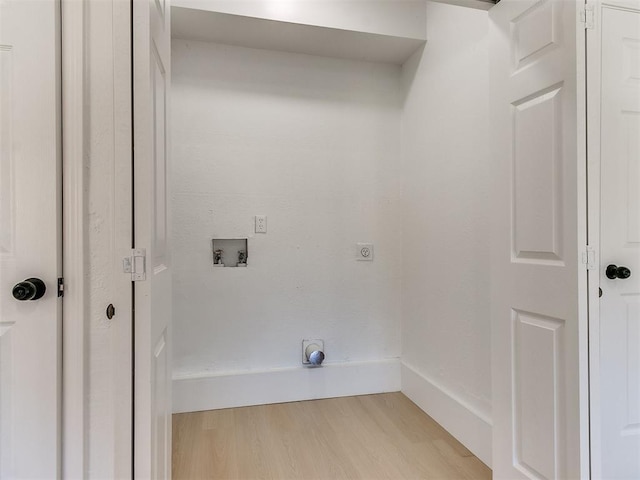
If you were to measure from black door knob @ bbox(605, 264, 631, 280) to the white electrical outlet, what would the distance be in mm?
1775

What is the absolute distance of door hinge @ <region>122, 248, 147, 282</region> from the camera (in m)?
1.01

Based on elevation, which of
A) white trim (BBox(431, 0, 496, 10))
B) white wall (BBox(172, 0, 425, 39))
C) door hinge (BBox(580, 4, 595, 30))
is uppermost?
white wall (BBox(172, 0, 425, 39))

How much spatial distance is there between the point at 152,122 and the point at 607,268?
1.52 metres

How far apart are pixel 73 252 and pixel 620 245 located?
1700 mm

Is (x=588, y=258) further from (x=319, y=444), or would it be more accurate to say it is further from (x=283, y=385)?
(x=283, y=385)

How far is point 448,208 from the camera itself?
2105mm

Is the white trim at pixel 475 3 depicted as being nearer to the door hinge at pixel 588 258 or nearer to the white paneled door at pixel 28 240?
the door hinge at pixel 588 258

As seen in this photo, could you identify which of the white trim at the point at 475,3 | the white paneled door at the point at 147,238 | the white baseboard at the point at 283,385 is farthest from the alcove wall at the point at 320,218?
the white paneled door at the point at 147,238

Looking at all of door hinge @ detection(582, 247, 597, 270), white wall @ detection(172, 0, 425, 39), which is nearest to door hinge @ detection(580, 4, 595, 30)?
door hinge @ detection(582, 247, 597, 270)

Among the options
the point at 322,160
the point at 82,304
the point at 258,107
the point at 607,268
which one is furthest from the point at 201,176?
the point at 607,268

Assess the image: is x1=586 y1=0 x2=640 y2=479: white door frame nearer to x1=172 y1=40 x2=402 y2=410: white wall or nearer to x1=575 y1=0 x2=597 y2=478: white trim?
x1=575 y1=0 x2=597 y2=478: white trim

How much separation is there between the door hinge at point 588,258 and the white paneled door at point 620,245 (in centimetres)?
6

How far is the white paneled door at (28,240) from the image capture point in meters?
0.95

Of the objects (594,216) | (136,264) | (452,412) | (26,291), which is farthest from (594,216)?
(26,291)
